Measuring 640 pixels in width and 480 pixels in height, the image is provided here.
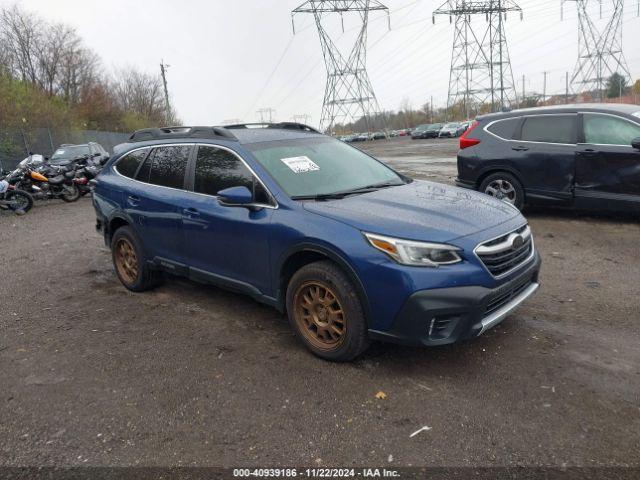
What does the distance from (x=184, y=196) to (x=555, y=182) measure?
5.57 m

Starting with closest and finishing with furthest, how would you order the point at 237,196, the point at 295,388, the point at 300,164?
the point at 295,388 < the point at 237,196 < the point at 300,164

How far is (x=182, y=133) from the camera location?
197 inches

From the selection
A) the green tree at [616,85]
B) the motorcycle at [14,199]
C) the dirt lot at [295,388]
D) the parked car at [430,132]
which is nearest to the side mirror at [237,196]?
the dirt lot at [295,388]

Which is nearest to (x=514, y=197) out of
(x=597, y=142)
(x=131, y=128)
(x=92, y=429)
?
(x=597, y=142)

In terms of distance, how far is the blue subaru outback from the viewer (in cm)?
324

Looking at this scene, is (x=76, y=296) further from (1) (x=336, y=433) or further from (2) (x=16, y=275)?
(1) (x=336, y=433)

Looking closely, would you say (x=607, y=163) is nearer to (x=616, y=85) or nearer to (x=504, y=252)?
(x=504, y=252)

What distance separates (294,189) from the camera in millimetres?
3980

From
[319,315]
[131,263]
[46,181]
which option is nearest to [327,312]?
[319,315]

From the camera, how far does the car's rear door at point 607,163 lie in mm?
6812

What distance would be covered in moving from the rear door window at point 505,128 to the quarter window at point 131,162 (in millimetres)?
5538

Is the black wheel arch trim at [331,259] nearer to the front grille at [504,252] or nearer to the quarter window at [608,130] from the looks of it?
the front grille at [504,252]

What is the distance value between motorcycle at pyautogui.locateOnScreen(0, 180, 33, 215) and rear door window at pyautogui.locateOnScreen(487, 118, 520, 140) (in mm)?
10902

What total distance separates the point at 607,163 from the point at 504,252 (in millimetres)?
4560
